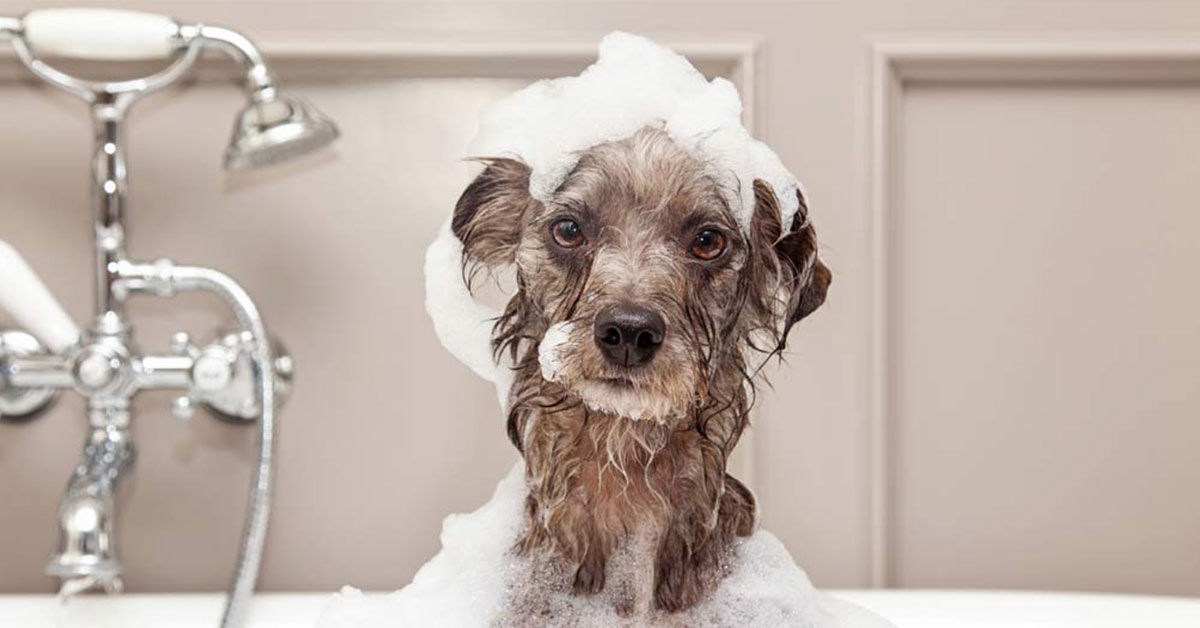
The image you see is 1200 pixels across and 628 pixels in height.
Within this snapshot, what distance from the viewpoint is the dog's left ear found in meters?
0.58

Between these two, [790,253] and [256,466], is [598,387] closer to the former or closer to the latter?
[790,253]

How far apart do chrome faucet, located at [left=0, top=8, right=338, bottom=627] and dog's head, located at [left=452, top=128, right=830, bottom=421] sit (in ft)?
1.56

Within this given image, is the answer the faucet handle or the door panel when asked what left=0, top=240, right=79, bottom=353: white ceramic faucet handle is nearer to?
the faucet handle

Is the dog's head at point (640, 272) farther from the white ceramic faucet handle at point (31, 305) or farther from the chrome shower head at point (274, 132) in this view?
the white ceramic faucet handle at point (31, 305)

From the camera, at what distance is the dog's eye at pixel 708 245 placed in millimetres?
564

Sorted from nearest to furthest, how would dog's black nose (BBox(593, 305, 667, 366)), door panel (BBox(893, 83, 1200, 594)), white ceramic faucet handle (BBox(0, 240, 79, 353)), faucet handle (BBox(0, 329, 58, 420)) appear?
dog's black nose (BBox(593, 305, 667, 366)), white ceramic faucet handle (BBox(0, 240, 79, 353)), faucet handle (BBox(0, 329, 58, 420)), door panel (BBox(893, 83, 1200, 594))

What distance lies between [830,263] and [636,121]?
24.3 inches

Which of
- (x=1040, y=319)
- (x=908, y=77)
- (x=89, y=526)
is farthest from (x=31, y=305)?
(x=1040, y=319)

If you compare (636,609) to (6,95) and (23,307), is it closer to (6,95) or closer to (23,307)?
(23,307)

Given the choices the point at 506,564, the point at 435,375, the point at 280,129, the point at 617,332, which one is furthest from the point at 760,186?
the point at 435,375

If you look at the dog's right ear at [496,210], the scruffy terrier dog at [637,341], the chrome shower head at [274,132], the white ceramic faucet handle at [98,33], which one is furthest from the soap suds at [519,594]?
the white ceramic faucet handle at [98,33]

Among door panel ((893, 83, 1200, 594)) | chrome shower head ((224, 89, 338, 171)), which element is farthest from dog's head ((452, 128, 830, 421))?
door panel ((893, 83, 1200, 594))

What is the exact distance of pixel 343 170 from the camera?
3.95ft

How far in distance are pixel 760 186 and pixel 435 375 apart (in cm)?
67
